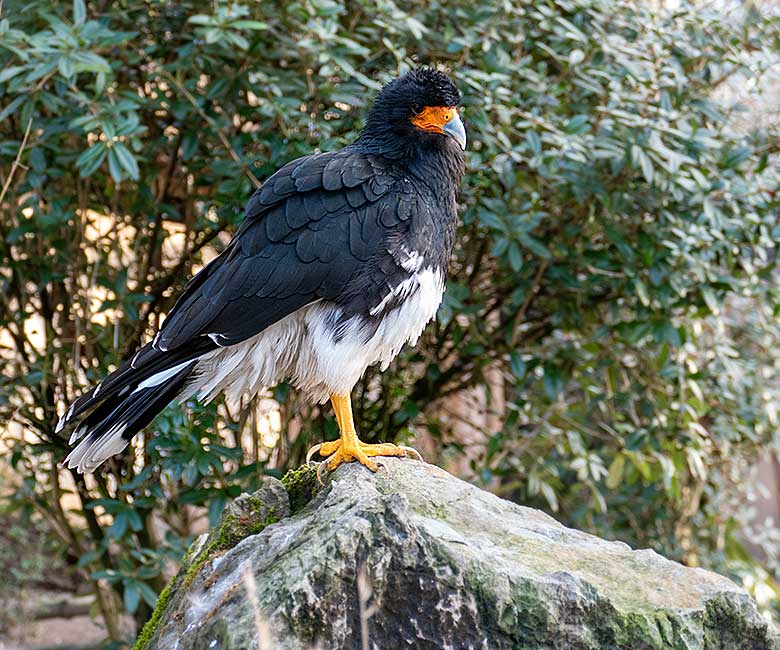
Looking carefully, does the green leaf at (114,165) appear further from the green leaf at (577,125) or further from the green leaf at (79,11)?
the green leaf at (577,125)

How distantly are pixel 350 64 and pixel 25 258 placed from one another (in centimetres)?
195

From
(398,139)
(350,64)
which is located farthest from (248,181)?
(398,139)

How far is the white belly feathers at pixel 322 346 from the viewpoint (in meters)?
3.50

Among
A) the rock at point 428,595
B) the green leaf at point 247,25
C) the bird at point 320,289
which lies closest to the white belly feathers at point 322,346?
the bird at point 320,289

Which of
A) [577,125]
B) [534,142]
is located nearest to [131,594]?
[534,142]

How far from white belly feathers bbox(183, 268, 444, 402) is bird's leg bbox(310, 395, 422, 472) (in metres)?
0.06

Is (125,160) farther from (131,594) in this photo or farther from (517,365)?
(517,365)

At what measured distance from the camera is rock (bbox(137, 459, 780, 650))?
259 cm

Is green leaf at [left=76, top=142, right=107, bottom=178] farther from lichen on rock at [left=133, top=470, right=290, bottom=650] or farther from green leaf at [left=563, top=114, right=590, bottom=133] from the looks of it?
green leaf at [left=563, top=114, right=590, bottom=133]

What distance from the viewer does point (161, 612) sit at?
3.35 meters

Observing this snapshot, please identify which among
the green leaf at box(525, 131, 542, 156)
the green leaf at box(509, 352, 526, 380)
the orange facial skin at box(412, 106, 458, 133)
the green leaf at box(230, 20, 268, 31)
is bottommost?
the green leaf at box(509, 352, 526, 380)

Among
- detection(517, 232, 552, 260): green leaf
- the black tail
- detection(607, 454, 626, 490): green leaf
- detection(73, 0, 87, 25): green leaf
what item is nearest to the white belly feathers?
the black tail

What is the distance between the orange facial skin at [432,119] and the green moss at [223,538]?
4.67 ft

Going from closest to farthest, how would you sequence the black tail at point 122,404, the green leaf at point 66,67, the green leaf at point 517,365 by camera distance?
the black tail at point 122,404, the green leaf at point 66,67, the green leaf at point 517,365
